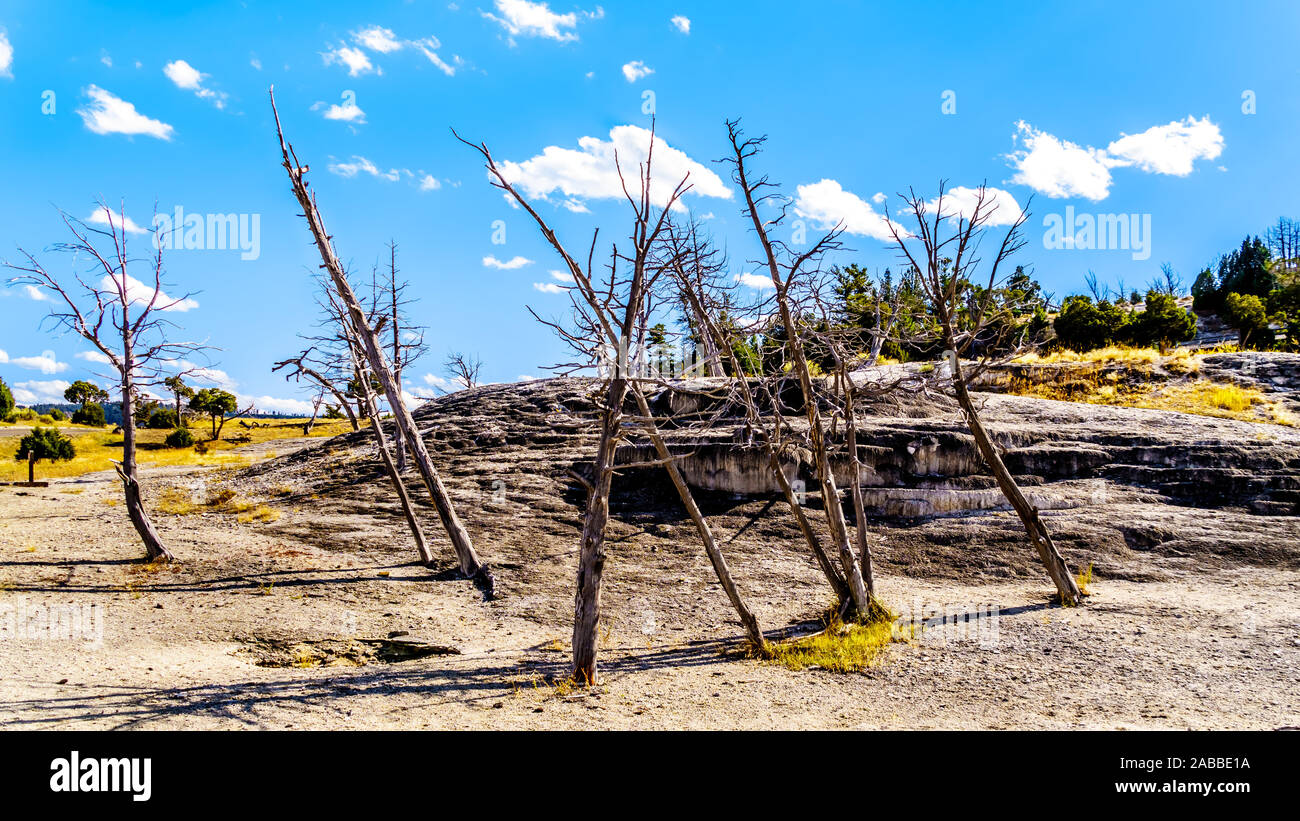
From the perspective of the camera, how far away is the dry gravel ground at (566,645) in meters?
7.80

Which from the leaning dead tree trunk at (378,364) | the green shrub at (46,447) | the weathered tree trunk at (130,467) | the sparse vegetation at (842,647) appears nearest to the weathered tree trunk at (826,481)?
the sparse vegetation at (842,647)

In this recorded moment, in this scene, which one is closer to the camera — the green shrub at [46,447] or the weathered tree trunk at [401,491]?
the weathered tree trunk at [401,491]

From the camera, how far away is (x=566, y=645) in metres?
11.3

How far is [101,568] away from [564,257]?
1293 cm

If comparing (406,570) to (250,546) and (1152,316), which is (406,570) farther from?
(1152,316)

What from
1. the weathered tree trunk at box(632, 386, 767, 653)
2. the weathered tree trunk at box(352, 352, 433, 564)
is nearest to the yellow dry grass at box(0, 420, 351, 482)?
the weathered tree trunk at box(352, 352, 433, 564)

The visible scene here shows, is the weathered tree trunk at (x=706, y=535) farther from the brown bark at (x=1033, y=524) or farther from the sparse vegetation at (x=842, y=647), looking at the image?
the brown bark at (x=1033, y=524)

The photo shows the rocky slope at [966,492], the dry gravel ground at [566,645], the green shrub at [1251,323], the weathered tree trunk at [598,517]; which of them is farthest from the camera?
the green shrub at [1251,323]

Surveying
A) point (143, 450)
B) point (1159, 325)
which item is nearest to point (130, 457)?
point (143, 450)

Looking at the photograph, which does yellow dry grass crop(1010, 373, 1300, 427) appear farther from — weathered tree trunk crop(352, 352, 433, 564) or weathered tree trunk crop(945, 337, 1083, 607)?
weathered tree trunk crop(352, 352, 433, 564)

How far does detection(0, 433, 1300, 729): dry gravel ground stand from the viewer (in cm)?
780

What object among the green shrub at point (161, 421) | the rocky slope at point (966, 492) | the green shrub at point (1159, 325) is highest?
the green shrub at point (1159, 325)

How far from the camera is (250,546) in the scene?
17.1 meters

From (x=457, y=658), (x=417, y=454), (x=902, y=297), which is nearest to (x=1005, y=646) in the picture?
(x=902, y=297)
